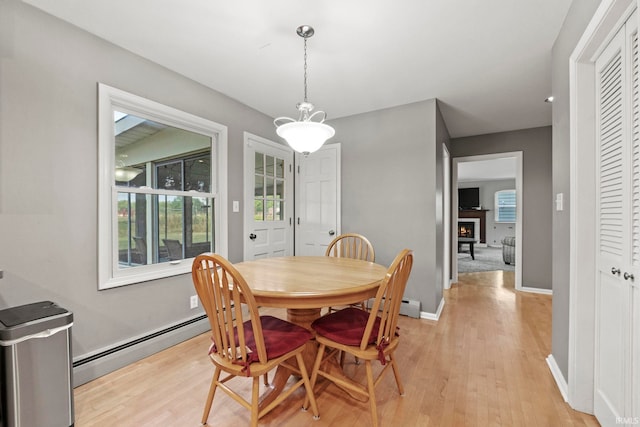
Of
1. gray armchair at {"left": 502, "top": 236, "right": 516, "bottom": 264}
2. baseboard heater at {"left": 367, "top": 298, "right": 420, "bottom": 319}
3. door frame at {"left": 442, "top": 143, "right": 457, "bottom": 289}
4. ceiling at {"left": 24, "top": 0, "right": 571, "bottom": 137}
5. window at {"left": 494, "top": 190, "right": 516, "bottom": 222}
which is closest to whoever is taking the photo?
ceiling at {"left": 24, "top": 0, "right": 571, "bottom": 137}

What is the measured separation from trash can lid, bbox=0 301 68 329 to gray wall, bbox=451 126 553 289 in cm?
526

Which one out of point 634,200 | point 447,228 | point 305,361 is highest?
point 634,200

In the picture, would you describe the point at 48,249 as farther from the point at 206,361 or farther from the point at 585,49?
the point at 585,49

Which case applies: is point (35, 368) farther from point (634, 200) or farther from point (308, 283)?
point (634, 200)

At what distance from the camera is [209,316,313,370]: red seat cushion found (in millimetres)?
1371

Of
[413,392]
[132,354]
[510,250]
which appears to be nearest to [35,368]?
[132,354]

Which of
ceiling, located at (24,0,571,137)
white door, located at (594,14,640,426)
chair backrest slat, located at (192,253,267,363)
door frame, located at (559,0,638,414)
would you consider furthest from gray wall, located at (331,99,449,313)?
chair backrest slat, located at (192,253,267,363)

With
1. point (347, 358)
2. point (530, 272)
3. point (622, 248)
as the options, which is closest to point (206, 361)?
point (347, 358)

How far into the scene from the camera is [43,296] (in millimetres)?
1725

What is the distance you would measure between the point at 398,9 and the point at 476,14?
1.70 feet

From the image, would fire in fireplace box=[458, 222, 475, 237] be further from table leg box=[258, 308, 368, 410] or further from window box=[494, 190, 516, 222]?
table leg box=[258, 308, 368, 410]

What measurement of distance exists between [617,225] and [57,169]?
10.4 ft

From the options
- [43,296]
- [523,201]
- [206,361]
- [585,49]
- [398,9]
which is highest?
[398,9]

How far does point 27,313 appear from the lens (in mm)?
1410
